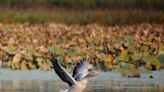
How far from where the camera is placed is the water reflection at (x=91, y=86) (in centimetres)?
1384

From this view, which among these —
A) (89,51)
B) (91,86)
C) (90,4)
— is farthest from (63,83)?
(90,4)

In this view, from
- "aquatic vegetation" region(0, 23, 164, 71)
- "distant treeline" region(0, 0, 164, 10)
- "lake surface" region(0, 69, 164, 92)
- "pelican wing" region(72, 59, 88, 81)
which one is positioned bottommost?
"distant treeline" region(0, 0, 164, 10)

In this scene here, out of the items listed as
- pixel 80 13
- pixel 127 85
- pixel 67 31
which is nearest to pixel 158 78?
pixel 127 85

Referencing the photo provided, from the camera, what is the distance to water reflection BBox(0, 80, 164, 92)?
1384 centimetres

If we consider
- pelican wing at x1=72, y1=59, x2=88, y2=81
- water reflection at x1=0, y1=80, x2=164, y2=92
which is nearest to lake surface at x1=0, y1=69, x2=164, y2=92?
water reflection at x1=0, y1=80, x2=164, y2=92

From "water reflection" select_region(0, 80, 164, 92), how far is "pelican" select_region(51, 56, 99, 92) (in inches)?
17.2

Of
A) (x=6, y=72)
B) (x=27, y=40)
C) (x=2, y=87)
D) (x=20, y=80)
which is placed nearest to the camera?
(x=2, y=87)

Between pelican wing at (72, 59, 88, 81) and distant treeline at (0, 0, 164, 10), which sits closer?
pelican wing at (72, 59, 88, 81)

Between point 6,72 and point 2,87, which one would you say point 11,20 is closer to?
point 6,72

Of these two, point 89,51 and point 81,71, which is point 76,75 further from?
point 89,51

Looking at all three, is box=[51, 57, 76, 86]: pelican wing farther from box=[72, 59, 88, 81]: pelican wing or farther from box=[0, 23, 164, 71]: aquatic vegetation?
box=[0, 23, 164, 71]: aquatic vegetation

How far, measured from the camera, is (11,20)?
28234 millimetres

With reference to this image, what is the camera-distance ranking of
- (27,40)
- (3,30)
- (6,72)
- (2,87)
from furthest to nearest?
(3,30) < (27,40) < (6,72) < (2,87)

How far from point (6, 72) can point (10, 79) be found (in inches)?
40.7
